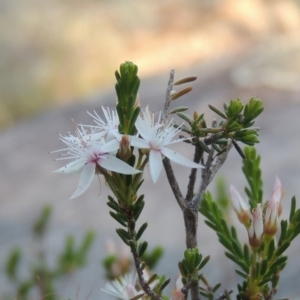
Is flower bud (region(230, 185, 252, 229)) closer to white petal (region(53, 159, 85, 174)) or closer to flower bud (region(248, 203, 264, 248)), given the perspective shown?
flower bud (region(248, 203, 264, 248))

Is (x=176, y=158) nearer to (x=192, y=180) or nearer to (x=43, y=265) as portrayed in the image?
(x=192, y=180)

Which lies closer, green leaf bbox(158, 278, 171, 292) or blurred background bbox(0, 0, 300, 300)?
green leaf bbox(158, 278, 171, 292)

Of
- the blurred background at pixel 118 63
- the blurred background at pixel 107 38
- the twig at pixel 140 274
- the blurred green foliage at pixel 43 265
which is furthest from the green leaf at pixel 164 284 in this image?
the blurred background at pixel 107 38

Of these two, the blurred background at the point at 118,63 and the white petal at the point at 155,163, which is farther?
the blurred background at the point at 118,63

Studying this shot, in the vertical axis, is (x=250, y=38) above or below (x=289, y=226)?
above

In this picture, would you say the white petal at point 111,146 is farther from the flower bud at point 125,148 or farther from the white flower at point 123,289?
the white flower at point 123,289

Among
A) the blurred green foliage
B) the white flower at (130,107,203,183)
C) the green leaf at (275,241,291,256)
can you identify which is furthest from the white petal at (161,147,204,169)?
the blurred green foliage

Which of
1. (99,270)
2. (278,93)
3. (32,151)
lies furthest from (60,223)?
(278,93)

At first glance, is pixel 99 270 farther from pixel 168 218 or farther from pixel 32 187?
pixel 32 187
